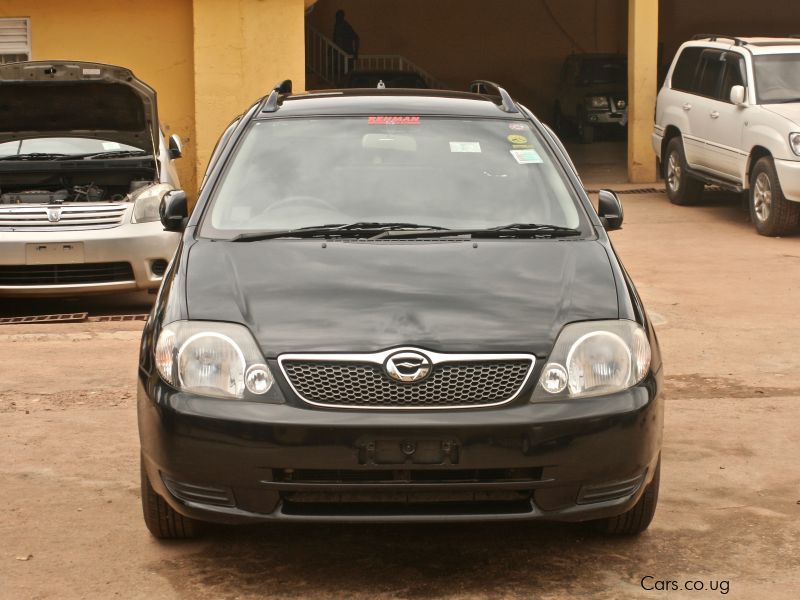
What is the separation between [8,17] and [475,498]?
1282 cm

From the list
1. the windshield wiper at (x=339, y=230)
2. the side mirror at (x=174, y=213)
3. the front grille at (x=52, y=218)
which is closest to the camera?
the windshield wiper at (x=339, y=230)

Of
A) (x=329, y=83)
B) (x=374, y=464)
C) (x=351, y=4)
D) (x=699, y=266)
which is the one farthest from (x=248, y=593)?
(x=351, y=4)

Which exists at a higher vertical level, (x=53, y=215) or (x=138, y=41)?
(x=138, y=41)

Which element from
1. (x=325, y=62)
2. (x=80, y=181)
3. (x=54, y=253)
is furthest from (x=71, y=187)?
(x=325, y=62)

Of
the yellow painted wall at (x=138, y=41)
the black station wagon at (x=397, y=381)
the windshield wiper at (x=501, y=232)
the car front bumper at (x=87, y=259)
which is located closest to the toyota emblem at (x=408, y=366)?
the black station wagon at (x=397, y=381)

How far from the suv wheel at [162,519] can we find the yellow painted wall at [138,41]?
439 inches

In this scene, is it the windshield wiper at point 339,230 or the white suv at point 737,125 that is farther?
the white suv at point 737,125

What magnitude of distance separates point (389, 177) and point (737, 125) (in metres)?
9.91

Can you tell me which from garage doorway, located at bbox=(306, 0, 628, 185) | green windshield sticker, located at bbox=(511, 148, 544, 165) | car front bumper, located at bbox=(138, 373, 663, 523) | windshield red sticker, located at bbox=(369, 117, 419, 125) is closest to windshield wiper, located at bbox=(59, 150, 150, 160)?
windshield red sticker, located at bbox=(369, 117, 419, 125)

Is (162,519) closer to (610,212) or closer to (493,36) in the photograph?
(610,212)

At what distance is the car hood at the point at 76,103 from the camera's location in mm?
10875

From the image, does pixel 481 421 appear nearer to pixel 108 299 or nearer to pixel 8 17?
pixel 108 299

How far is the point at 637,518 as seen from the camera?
15.5ft

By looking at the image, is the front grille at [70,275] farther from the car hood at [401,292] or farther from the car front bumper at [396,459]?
the car front bumper at [396,459]
